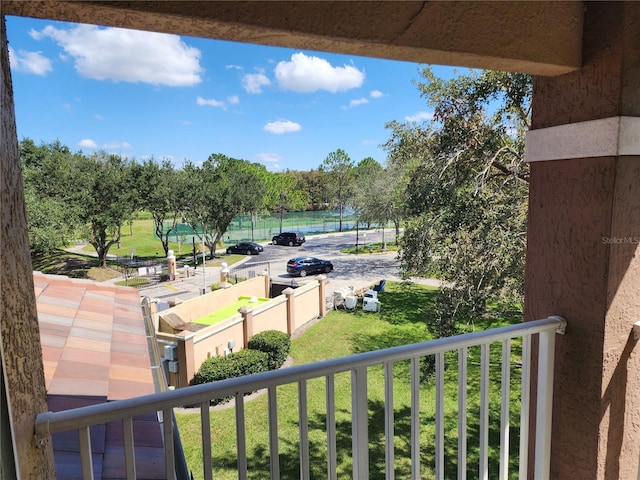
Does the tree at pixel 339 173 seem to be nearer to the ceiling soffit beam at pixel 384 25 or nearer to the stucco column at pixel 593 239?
the stucco column at pixel 593 239

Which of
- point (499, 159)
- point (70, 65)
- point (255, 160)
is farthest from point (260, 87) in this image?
point (499, 159)

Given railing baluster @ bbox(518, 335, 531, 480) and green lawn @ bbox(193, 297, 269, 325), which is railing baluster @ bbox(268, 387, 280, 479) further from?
green lawn @ bbox(193, 297, 269, 325)

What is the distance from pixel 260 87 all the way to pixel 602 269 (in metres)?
40.2

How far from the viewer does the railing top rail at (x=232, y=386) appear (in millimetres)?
851

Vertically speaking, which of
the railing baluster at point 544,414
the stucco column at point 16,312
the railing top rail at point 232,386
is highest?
the stucco column at point 16,312

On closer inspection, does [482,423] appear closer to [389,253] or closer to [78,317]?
[78,317]

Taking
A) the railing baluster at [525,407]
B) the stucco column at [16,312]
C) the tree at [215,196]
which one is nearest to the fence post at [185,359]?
the railing baluster at [525,407]

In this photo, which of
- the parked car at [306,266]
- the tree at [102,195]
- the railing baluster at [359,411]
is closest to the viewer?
the railing baluster at [359,411]

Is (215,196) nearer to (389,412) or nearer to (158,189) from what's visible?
(158,189)

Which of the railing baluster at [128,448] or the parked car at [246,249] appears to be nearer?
the railing baluster at [128,448]

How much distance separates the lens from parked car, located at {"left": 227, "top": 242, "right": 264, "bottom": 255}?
25.5m

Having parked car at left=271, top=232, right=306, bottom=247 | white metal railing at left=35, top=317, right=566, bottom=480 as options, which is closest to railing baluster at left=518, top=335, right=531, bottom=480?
white metal railing at left=35, top=317, right=566, bottom=480

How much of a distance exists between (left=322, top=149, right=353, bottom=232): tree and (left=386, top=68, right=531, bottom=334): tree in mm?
25808

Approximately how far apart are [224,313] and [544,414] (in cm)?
1234
